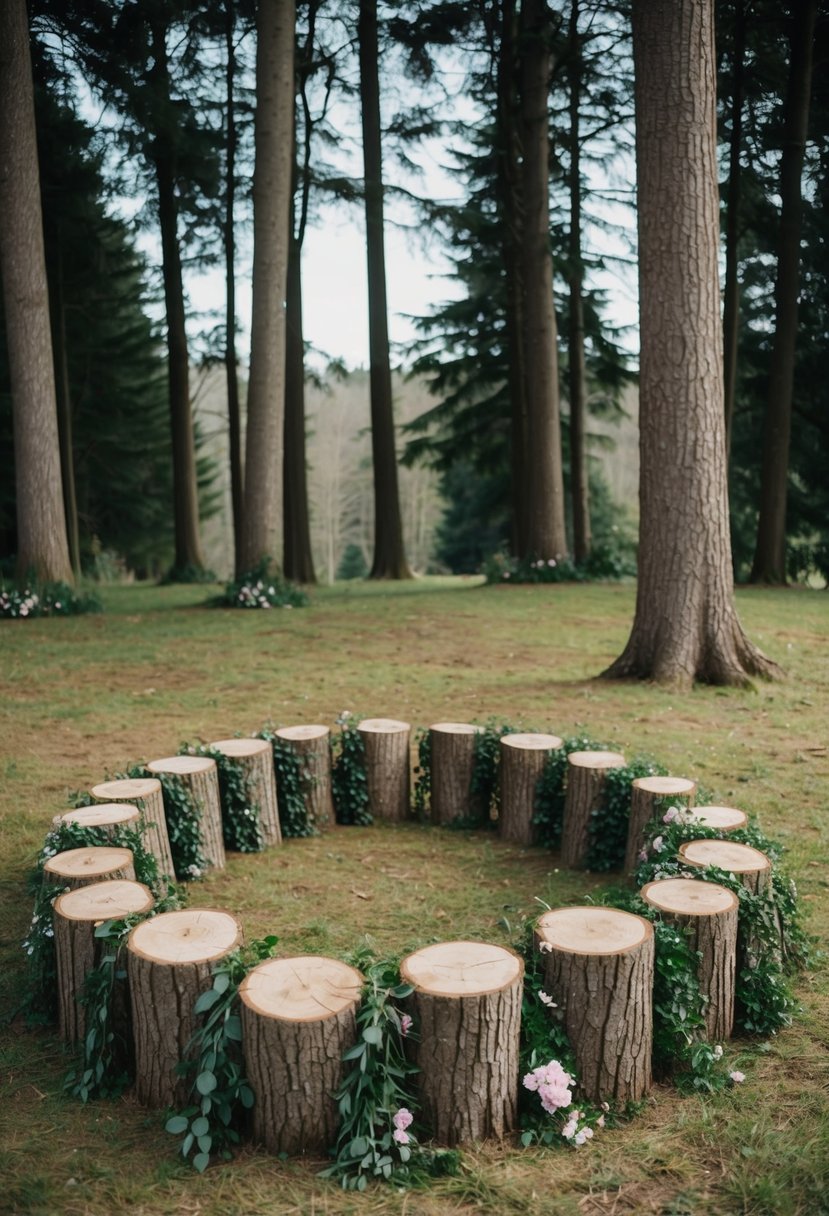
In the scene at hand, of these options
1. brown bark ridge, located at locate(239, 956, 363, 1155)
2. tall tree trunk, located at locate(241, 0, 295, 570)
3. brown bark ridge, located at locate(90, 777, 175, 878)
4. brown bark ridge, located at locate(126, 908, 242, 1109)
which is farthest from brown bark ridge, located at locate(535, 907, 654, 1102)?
tall tree trunk, located at locate(241, 0, 295, 570)

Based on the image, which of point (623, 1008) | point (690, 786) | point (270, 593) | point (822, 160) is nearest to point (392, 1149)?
point (623, 1008)

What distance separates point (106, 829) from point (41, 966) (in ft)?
2.43

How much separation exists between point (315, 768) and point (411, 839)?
0.69m

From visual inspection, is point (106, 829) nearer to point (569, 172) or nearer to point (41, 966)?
point (41, 966)

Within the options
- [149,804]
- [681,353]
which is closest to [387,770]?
[149,804]

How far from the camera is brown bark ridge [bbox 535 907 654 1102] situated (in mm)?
2865

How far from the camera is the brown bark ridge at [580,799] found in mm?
4930

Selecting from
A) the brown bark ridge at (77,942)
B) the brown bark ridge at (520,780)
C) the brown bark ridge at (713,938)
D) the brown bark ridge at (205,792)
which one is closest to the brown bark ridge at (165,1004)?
the brown bark ridge at (77,942)

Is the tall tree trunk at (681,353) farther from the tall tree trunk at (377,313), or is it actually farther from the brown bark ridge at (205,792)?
the tall tree trunk at (377,313)

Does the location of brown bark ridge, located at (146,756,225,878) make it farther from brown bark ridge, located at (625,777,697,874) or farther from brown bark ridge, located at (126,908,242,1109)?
brown bark ridge, located at (625,777,697,874)

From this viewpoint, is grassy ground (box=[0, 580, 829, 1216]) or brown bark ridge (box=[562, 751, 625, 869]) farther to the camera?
brown bark ridge (box=[562, 751, 625, 869])

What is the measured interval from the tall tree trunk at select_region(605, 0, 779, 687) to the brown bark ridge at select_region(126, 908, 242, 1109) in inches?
231

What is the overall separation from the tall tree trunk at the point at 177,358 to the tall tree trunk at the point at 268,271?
14.6ft

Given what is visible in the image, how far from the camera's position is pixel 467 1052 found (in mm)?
2689
